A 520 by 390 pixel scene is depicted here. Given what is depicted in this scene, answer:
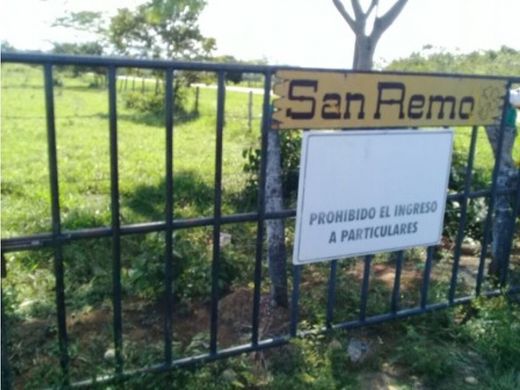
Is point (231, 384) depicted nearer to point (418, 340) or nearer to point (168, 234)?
point (168, 234)

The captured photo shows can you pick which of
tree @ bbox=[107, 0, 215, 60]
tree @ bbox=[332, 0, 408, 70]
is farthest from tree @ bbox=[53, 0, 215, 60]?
tree @ bbox=[332, 0, 408, 70]

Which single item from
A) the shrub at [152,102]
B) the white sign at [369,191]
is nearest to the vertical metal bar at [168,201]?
the white sign at [369,191]

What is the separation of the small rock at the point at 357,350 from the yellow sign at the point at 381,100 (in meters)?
1.08

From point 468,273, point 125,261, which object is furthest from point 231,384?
point 468,273

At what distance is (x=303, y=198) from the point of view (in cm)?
236

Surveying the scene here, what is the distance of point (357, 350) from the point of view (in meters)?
2.69

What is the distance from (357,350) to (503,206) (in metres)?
1.44

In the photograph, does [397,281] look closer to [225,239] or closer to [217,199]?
[217,199]

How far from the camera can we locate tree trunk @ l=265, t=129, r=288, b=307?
2838 mm

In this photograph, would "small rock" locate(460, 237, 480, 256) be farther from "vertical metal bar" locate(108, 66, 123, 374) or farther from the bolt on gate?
"vertical metal bar" locate(108, 66, 123, 374)

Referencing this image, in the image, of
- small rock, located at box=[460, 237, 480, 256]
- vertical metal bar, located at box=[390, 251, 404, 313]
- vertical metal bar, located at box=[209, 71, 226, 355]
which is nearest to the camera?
vertical metal bar, located at box=[209, 71, 226, 355]

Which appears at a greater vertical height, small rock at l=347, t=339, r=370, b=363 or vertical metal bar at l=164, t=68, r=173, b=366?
vertical metal bar at l=164, t=68, r=173, b=366

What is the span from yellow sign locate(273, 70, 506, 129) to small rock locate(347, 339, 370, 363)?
1083mm

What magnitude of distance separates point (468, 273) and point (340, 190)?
1846 mm
